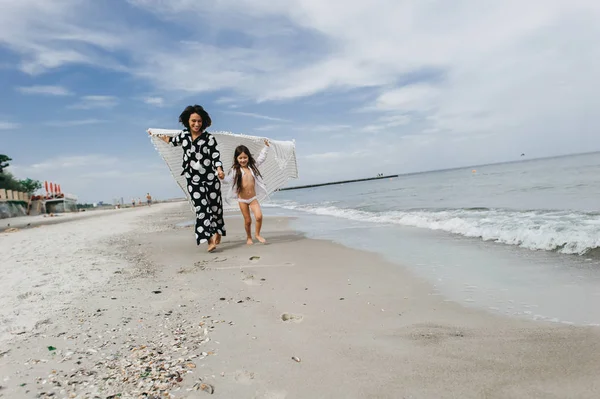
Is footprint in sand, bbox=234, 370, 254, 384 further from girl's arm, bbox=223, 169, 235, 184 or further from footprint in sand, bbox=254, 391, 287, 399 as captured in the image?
girl's arm, bbox=223, 169, 235, 184

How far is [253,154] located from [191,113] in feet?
6.45

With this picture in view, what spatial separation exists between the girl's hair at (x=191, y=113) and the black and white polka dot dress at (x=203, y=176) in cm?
14

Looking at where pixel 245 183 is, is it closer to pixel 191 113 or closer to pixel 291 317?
pixel 191 113

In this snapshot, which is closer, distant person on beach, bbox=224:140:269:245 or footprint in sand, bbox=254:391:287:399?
footprint in sand, bbox=254:391:287:399

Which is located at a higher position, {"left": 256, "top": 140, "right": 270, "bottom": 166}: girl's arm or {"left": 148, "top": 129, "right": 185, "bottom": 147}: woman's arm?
{"left": 148, "top": 129, "right": 185, "bottom": 147}: woman's arm

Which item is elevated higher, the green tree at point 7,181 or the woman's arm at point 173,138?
the green tree at point 7,181

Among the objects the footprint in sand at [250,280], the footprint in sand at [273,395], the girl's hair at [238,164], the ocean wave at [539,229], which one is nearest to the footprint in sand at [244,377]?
the footprint in sand at [273,395]

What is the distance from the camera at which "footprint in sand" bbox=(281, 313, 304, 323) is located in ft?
9.26

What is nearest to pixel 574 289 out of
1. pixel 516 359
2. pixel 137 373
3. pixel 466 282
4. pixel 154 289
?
pixel 466 282

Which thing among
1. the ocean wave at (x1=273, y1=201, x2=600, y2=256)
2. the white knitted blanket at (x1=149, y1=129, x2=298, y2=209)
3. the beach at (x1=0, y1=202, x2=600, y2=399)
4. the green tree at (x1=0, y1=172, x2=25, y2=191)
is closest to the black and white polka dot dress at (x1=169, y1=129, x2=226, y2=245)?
the white knitted blanket at (x1=149, y1=129, x2=298, y2=209)

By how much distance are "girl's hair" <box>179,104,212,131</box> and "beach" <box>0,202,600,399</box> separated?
2.90m

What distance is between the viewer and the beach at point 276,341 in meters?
1.84

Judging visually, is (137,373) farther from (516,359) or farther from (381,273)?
(381,273)

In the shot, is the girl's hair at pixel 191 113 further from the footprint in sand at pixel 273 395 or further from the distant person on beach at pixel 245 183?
the footprint in sand at pixel 273 395
